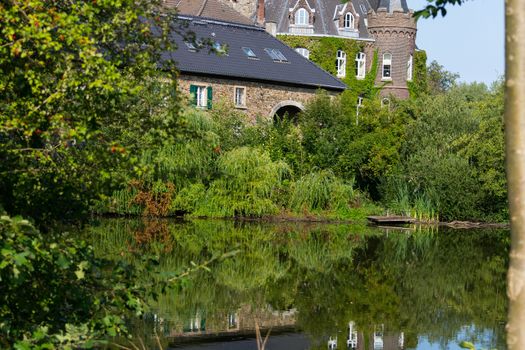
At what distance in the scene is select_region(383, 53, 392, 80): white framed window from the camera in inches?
2185

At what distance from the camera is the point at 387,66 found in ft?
183

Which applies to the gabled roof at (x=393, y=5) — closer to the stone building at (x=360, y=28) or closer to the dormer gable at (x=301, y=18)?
the stone building at (x=360, y=28)

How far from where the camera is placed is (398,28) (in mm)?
55406

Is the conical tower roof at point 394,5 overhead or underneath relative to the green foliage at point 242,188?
overhead

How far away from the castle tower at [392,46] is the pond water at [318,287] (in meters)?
24.1

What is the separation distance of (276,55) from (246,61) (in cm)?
240

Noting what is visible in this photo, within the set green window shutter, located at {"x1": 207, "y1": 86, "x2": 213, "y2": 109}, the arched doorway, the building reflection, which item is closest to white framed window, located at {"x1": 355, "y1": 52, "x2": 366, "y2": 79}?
the arched doorway

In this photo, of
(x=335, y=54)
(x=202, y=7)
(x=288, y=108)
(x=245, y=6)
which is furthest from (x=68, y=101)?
(x=245, y=6)

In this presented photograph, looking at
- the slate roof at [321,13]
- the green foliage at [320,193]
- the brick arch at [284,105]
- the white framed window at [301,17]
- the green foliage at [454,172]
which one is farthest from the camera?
the slate roof at [321,13]

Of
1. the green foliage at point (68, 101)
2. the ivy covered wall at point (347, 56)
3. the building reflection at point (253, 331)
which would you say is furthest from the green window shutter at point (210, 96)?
the green foliage at point (68, 101)

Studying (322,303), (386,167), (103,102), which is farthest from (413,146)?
(103,102)

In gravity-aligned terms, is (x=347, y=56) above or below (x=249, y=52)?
above

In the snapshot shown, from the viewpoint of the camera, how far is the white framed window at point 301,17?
176 feet

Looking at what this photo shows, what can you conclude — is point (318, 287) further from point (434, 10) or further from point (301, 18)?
point (301, 18)
